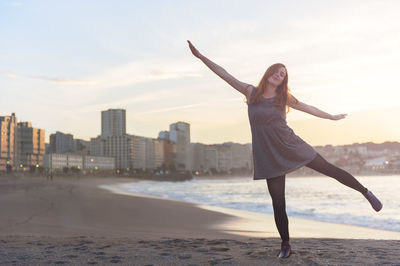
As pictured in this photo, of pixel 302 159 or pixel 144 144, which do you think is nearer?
pixel 302 159

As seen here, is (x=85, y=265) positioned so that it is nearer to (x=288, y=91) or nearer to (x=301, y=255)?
(x=301, y=255)

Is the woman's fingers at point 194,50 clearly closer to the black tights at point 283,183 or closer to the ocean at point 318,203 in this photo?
the black tights at point 283,183

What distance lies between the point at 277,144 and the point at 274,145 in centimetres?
3

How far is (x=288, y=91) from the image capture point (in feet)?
13.6

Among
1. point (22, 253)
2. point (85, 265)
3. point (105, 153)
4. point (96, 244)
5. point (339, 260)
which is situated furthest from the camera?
point (105, 153)

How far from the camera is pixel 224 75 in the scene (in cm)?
414

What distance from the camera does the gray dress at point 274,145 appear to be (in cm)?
396

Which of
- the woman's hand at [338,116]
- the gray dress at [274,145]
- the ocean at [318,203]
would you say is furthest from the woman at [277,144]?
the ocean at [318,203]

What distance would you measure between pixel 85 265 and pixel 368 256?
2971mm

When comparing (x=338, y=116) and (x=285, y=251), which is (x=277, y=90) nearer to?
(x=338, y=116)

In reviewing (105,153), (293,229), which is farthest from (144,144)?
(293,229)

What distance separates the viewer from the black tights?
3.96 meters

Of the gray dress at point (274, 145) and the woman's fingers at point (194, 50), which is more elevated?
the woman's fingers at point (194, 50)

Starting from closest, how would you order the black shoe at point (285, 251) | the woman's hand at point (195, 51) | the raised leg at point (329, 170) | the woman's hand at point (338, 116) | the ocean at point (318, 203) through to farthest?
the raised leg at point (329, 170)
the black shoe at point (285, 251)
the woman's hand at point (195, 51)
the woman's hand at point (338, 116)
the ocean at point (318, 203)
